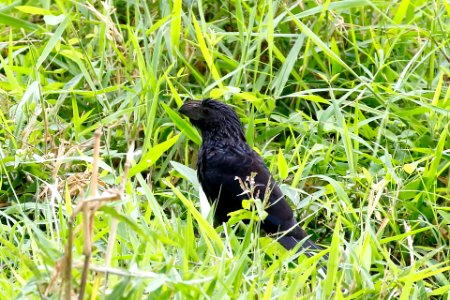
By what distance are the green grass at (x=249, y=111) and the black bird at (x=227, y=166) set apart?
0.24ft

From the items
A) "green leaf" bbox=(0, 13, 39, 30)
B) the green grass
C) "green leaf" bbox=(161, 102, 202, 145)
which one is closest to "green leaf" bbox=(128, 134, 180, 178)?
the green grass

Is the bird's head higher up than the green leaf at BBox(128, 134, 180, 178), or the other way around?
the green leaf at BBox(128, 134, 180, 178)

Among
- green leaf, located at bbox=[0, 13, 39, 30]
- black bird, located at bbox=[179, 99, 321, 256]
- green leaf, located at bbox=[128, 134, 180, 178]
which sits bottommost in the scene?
black bird, located at bbox=[179, 99, 321, 256]

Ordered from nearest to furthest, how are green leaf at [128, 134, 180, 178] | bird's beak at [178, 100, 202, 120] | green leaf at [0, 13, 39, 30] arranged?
green leaf at [128, 134, 180, 178] → bird's beak at [178, 100, 202, 120] → green leaf at [0, 13, 39, 30]

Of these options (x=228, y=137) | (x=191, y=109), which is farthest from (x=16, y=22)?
(x=228, y=137)

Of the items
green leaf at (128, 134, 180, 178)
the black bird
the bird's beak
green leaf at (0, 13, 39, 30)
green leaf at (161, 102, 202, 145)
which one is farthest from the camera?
green leaf at (0, 13, 39, 30)

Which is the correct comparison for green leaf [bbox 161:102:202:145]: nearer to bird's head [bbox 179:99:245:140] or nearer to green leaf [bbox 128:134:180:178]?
bird's head [bbox 179:99:245:140]

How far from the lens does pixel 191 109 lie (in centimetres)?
504

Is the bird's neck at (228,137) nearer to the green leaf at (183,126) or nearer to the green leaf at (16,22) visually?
the green leaf at (183,126)

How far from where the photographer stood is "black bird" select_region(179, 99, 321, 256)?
467 centimetres

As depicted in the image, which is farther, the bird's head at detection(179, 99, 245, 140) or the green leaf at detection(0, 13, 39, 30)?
the green leaf at detection(0, 13, 39, 30)

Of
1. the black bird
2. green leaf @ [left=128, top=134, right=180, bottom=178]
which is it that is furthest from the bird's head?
green leaf @ [left=128, top=134, right=180, bottom=178]

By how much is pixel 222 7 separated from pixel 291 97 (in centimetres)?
62

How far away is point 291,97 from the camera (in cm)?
534
